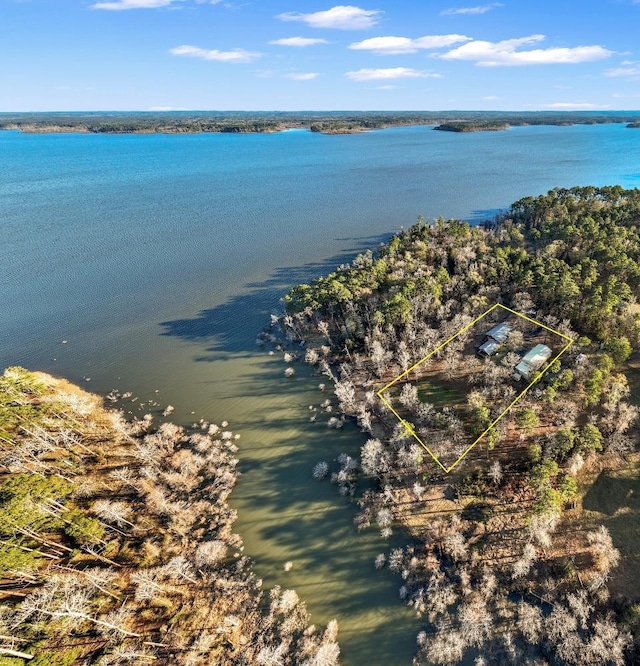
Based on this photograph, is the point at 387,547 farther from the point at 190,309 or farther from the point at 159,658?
the point at 190,309

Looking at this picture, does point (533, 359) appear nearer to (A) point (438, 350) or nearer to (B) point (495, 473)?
(A) point (438, 350)

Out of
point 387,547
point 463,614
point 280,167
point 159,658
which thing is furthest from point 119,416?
point 280,167

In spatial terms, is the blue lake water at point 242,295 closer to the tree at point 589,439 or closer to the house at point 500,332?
the tree at point 589,439

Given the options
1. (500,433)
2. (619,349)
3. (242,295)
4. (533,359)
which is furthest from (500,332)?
(242,295)

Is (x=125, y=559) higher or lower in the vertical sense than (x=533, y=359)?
lower

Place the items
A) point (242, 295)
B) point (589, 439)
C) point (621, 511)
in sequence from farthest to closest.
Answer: point (242, 295)
point (589, 439)
point (621, 511)
